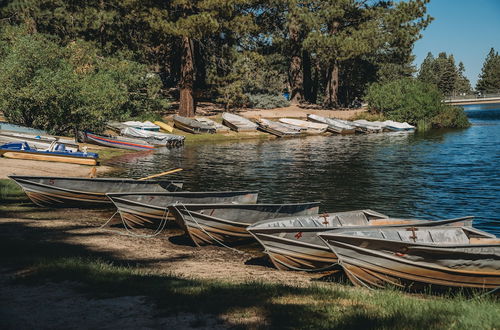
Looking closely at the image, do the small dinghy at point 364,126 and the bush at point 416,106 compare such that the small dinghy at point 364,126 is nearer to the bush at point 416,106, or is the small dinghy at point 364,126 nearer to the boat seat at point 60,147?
the bush at point 416,106

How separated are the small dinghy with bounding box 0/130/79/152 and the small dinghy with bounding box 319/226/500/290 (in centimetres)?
2333

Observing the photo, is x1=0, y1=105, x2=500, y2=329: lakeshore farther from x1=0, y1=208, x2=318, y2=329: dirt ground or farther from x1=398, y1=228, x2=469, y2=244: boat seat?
x1=398, y1=228, x2=469, y2=244: boat seat

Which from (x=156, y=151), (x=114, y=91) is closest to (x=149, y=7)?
(x=114, y=91)

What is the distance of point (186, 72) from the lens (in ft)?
187

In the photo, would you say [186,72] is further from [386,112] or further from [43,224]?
[43,224]

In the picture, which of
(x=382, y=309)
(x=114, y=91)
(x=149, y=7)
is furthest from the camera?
(x=149, y=7)

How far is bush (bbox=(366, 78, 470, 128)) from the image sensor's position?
66.6 meters

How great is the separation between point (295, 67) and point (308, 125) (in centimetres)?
1506

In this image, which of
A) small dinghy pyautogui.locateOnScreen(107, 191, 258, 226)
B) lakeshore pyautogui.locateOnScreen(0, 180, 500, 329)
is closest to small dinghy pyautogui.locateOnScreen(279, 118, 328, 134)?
small dinghy pyautogui.locateOnScreen(107, 191, 258, 226)

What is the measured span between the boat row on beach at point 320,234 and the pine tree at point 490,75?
176269 mm

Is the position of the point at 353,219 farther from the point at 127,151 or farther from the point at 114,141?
the point at 114,141

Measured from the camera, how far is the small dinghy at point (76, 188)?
1894 cm

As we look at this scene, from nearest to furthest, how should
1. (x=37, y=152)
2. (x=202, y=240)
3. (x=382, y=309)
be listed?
(x=382, y=309), (x=202, y=240), (x=37, y=152)

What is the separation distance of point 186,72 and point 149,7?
27.0 ft
